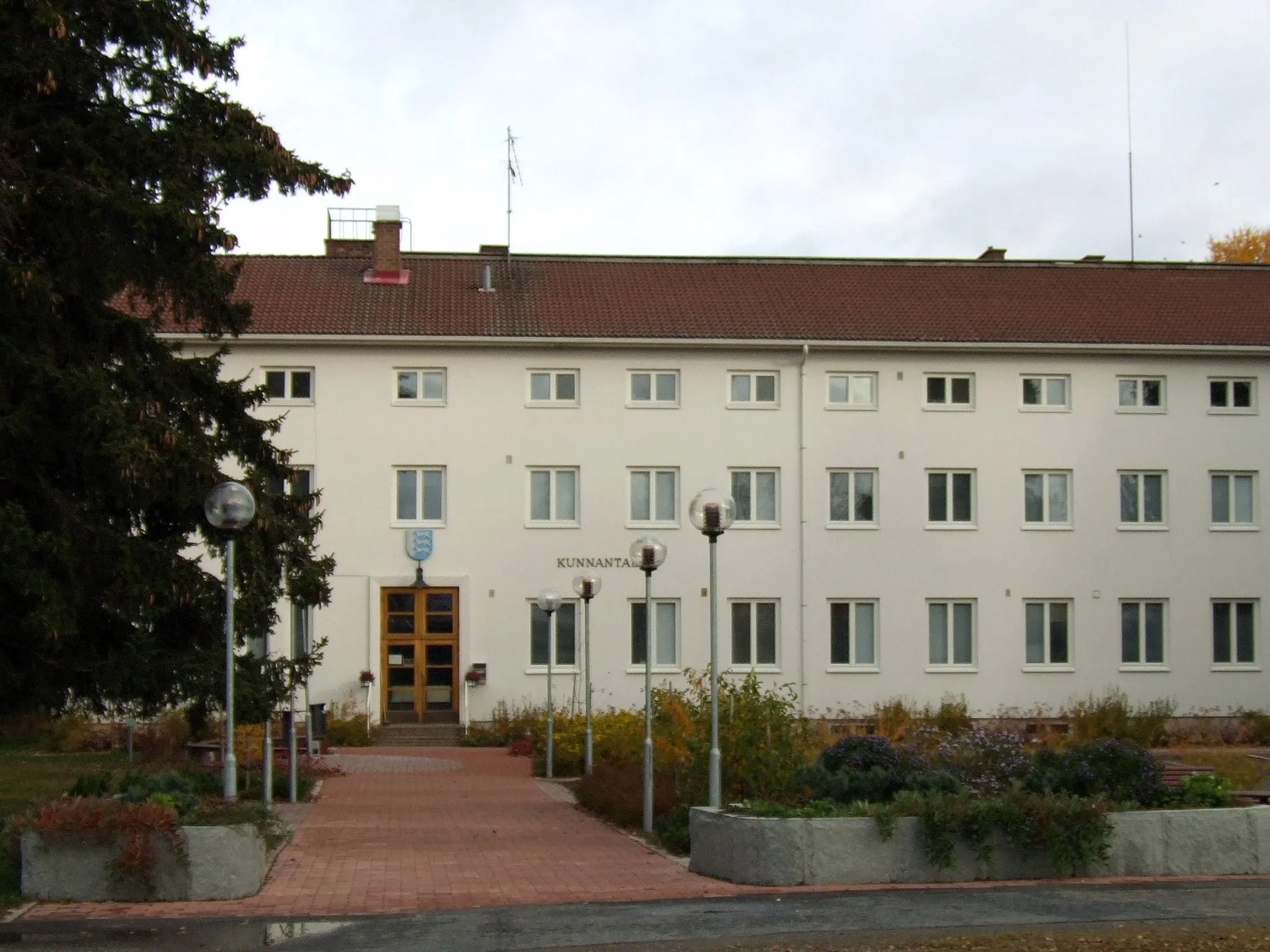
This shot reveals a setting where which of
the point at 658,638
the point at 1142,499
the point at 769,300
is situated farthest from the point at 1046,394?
the point at 658,638

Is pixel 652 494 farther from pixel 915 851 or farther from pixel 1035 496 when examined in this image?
pixel 915 851

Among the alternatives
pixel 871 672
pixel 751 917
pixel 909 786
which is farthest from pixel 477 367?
pixel 751 917

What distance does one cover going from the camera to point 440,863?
48.1ft

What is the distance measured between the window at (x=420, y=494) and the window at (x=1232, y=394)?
18068 mm

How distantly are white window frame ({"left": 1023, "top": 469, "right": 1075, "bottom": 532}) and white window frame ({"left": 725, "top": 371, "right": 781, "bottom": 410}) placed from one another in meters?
6.08

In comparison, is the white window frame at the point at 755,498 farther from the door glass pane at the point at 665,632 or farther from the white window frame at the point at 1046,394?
the white window frame at the point at 1046,394

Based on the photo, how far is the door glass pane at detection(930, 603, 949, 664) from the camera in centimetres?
3597

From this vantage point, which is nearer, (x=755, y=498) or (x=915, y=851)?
(x=915, y=851)

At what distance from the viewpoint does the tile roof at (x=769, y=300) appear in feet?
117

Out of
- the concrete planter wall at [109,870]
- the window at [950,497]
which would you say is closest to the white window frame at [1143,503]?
the window at [950,497]

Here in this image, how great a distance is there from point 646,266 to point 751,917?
96.0 feet

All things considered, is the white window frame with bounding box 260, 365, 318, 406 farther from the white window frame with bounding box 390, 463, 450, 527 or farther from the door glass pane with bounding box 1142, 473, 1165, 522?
the door glass pane with bounding box 1142, 473, 1165, 522

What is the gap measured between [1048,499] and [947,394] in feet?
11.1

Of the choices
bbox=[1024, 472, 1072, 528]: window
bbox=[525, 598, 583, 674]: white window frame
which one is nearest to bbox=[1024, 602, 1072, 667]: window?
bbox=[1024, 472, 1072, 528]: window
